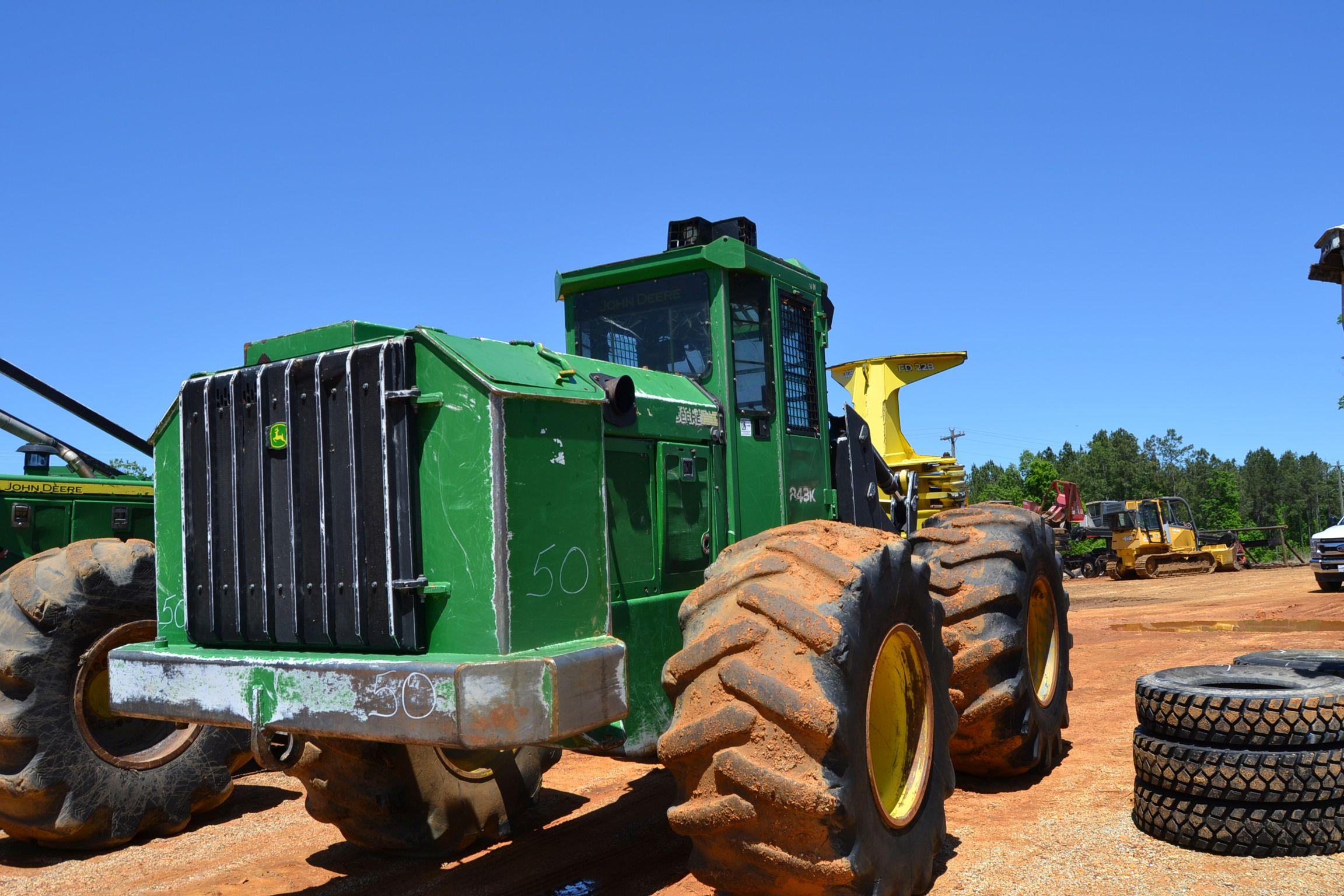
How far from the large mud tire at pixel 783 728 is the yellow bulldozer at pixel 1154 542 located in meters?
28.8

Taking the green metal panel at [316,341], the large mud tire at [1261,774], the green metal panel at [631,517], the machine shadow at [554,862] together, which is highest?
the green metal panel at [316,341]

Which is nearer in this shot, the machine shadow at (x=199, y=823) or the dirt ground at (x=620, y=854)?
the dirt ground at (x=620, y=854)

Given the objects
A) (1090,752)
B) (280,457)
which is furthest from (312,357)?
(1090,752)

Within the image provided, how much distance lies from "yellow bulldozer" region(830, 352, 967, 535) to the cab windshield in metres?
6.62

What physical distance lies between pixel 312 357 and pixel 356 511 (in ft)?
2.26

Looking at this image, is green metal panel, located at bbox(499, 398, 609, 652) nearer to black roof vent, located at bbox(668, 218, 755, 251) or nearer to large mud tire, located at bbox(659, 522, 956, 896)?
large mud tire, located at bbox(659, 522, 956, 896)

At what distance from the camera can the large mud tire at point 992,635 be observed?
576 centimetres

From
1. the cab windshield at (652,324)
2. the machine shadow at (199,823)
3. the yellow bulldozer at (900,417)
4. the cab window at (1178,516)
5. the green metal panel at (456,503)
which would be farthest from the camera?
the cab window at (1178,516)

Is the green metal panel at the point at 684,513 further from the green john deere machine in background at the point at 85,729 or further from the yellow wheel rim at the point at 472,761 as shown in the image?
the green john deere machine in background at the point at 85,729

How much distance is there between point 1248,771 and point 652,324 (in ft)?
11.8

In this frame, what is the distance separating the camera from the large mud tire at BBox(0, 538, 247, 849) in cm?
623

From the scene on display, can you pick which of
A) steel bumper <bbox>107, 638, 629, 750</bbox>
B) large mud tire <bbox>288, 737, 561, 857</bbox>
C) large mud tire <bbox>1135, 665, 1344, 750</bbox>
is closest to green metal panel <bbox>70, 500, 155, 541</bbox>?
large mud tire <bbox>288, 737, 561, 857</bbox>

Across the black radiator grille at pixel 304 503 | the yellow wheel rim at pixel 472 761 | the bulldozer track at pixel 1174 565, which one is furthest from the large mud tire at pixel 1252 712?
the bulldozer track at pixel 1174 565

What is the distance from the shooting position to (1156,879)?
444 centimetres
